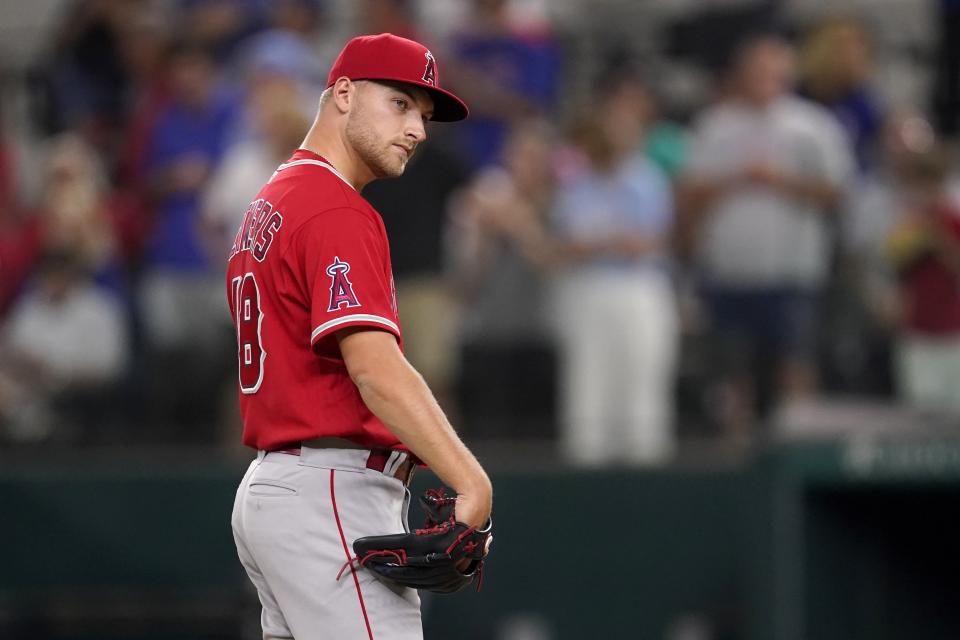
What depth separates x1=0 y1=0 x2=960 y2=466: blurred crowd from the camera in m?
7.18

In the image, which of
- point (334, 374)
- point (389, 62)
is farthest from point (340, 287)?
point (389, 62)

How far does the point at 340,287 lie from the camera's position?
3059 mm

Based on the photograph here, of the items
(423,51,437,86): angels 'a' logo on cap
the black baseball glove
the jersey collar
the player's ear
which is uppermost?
(423,51,437,86): angels 'a' logo on cap

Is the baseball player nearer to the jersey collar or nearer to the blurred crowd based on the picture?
the jersey collar

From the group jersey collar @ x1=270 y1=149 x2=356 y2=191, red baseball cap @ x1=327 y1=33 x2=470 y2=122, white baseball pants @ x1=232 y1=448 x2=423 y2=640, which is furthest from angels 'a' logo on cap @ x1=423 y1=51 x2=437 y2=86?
white baseball pants @ x1=232 y1=448 x2=423 y2=640

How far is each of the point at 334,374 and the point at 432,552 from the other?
41 cm

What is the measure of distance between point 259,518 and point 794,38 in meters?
5.80

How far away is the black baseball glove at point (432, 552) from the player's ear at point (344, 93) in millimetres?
815

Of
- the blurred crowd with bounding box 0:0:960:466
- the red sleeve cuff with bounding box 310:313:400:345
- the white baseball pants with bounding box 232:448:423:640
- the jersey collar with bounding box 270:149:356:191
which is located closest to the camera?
the red sleeve cuff with bounding box 310:313:400:345

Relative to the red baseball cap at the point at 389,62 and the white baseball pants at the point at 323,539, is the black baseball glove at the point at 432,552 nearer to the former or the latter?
the white baseball pants at the point at 323,539

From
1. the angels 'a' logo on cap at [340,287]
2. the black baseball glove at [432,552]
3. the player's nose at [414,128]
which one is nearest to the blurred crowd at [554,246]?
the player's nose at [414,128]

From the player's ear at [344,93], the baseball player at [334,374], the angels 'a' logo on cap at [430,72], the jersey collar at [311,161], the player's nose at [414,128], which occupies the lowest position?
the baseball player at [334,374]

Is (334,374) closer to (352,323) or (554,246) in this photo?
(352,323)

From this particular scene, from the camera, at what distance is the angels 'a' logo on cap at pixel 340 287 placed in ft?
9.98
